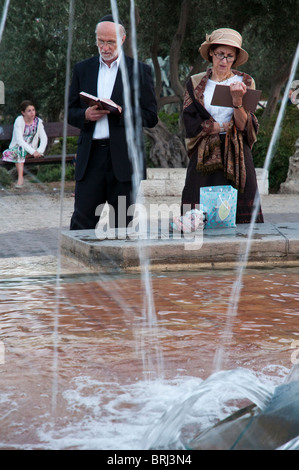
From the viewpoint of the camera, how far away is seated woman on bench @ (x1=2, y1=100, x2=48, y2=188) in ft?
44.1

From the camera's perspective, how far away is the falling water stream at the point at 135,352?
2.78 meters

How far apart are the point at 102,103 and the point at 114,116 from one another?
0.18 meters

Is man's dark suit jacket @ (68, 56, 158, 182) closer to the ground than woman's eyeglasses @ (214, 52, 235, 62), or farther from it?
closer to the ground

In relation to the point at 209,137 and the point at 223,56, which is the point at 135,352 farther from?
the point at 223,56

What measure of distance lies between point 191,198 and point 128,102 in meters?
1.03

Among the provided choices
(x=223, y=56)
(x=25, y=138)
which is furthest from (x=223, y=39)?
(x=25, y=138)

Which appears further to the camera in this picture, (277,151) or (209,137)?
(277,151)

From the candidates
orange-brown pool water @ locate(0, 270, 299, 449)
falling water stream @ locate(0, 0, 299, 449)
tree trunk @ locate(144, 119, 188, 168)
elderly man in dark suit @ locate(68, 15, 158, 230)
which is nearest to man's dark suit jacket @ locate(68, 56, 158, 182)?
elderly man in dark suit @ locate(68, 15, 158, 230)

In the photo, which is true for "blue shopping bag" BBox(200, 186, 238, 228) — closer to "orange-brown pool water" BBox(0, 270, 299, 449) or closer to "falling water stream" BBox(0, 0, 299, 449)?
"falling water stream" BBox(0, 0, 299, 449)

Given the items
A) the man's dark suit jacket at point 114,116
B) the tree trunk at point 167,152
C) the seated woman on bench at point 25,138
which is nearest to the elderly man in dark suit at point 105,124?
the man's dark suit jacket at point 114,116

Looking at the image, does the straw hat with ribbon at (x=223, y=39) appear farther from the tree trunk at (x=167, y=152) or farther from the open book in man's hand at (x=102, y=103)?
the tree trunk at (x=167, y=152)

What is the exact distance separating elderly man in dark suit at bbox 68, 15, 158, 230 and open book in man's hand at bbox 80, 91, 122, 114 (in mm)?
45

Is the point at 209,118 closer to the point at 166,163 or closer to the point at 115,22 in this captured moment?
the point at 115,22

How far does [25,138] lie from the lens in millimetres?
13750
